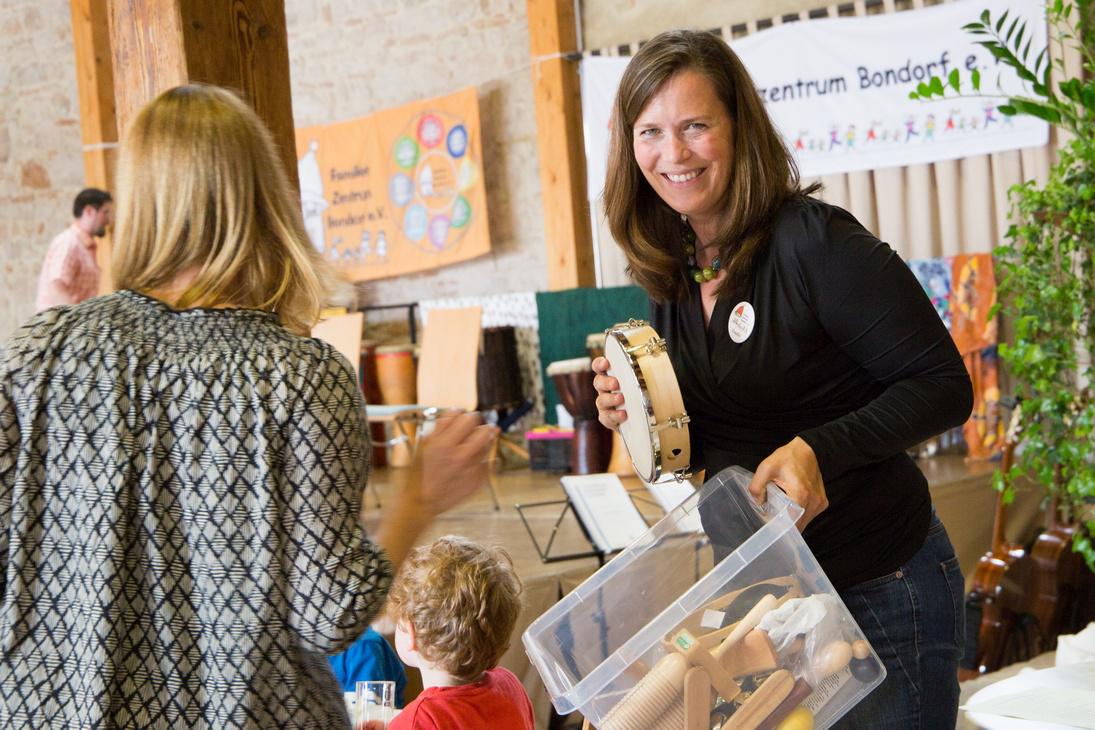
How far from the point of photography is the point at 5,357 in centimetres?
124

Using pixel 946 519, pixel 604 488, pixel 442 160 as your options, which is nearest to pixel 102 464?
pixel 604 488

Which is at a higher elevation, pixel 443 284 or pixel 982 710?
pixel 443 284

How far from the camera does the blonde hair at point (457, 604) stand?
2201mm

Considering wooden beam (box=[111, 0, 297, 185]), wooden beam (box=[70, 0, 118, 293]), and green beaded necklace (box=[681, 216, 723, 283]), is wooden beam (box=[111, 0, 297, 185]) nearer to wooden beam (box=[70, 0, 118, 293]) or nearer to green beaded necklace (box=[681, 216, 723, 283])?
green beaded necklace (box=[681, 216, 723, 283])

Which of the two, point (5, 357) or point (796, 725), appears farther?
point (796, 725)

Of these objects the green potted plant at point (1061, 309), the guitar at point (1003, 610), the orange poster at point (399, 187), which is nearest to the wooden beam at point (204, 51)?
the green potted plant at point (1061, 309)

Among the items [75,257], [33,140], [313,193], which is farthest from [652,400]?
[33,140]

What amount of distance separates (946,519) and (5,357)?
4177 mm

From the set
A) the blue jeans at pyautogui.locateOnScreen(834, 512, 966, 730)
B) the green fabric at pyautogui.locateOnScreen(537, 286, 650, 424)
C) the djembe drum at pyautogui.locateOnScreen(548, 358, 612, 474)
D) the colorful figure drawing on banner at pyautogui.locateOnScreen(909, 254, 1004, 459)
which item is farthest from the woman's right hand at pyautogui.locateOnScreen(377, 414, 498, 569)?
the green fabric at pyautogui.locateOnScreen(537, 286, 650, 424)

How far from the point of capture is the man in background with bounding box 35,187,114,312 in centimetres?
722

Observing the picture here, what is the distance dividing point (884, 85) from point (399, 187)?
11.3 feet

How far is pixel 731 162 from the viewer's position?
172 cm

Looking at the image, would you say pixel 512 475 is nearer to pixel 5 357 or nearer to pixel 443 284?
pixel 443 284

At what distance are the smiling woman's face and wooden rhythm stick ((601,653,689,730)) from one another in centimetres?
66
